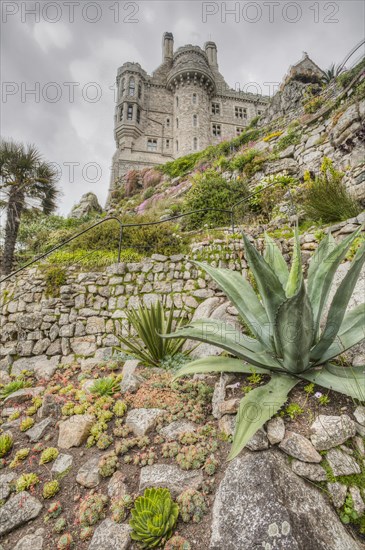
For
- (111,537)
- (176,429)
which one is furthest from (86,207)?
(111,537)

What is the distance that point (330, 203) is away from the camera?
12.6 feet

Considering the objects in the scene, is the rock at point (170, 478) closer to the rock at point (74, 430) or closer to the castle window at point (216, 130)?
the rock at point (74, 430)

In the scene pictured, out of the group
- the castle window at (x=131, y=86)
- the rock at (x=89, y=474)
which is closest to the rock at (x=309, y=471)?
the rock at (x=89, y=474)

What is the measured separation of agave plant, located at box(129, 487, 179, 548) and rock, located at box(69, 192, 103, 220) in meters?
15.4

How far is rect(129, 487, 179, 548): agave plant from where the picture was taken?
43.8 inches

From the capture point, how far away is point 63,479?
1.56 m

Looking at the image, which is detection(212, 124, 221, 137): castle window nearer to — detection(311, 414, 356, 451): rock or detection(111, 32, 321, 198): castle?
detection(111, 32, 321, 198): castle

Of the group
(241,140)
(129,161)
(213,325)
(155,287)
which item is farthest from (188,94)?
(213,325)

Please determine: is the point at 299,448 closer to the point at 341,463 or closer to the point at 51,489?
the point at 341,463

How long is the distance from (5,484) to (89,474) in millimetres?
560

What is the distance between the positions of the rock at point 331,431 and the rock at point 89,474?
4.08ft

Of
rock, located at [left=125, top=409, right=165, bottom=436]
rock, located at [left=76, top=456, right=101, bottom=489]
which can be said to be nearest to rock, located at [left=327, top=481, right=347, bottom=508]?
rock, located at [left=125, top=409, right=165, bottom=436]

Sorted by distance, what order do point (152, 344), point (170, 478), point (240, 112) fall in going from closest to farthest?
point (170, 478) → point (152, 344) → point (240, 112)

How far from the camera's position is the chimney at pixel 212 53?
94.8 ft
